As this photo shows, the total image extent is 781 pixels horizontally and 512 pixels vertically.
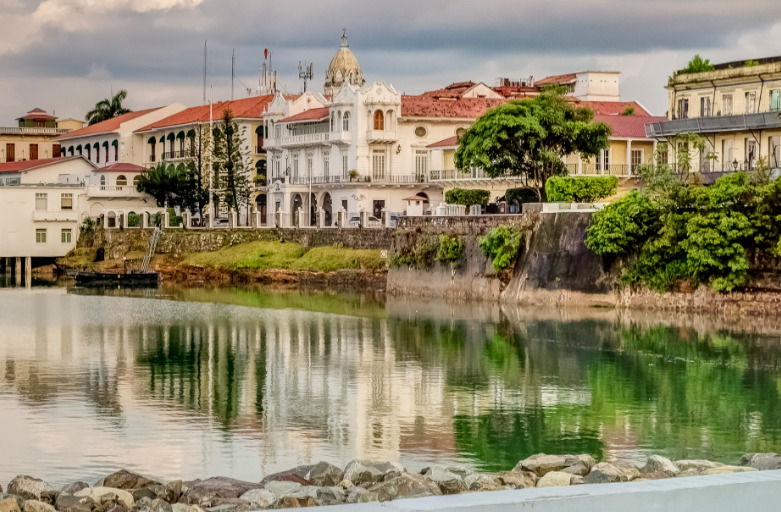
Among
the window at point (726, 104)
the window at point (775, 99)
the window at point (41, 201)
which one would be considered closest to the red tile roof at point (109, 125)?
the window at point (41, 201)

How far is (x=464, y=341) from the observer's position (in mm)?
38906

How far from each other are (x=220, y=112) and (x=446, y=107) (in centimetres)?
2133

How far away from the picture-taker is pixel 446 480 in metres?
15.8

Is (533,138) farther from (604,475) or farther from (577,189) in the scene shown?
(604,475)

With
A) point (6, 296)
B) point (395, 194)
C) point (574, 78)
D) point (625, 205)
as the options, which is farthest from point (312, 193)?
point (625, 205)

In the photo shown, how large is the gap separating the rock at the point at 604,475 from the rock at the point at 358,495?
256 cm

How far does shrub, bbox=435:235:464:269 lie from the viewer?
55281 mm

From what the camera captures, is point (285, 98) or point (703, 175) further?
point (285, 98)

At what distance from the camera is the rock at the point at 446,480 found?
49.8 feet

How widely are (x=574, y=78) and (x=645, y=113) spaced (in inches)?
Answer: 311

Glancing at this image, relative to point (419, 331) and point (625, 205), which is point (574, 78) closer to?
point (625, 205)

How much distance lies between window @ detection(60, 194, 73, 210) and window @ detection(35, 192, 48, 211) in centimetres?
98

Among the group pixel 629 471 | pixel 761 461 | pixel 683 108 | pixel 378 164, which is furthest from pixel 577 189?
pixel 629 471

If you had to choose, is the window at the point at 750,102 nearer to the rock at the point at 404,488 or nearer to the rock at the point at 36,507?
the rock at the point at 404,488
